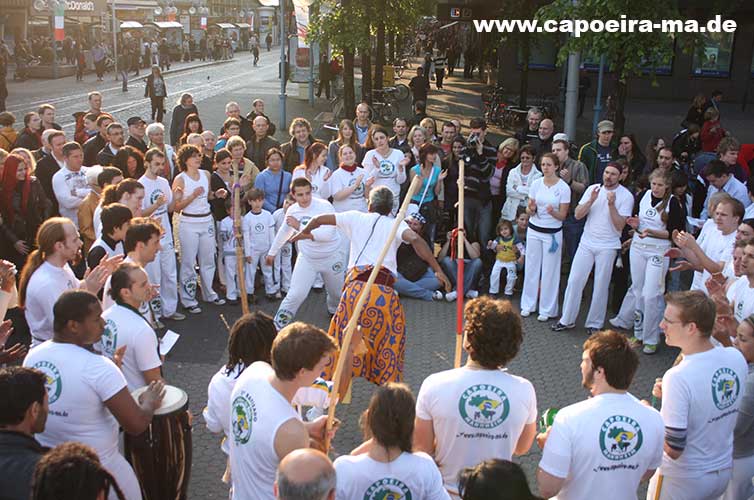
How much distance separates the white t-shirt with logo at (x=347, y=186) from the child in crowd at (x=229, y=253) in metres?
1.33

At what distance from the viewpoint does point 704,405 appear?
4.01 metres

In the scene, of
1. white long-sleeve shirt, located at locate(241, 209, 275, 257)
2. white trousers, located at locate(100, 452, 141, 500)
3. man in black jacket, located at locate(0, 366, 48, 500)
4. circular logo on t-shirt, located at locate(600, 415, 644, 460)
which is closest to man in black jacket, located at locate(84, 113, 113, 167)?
white long-sleeve shirt, located at locate(241, 209, 275, 257)

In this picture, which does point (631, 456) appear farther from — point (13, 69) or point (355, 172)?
point (13, 69)

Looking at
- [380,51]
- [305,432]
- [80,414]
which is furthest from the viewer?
[380,51]

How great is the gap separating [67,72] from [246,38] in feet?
106

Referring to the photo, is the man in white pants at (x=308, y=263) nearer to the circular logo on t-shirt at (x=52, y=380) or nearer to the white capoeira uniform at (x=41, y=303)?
the white capoeira uniform at (x=41, y=303)

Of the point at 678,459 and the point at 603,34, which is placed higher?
the point at 603,34

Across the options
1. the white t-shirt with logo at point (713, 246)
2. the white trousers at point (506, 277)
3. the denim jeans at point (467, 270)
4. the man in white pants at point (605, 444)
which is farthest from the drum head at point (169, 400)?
the white trousers at point (506, 277)

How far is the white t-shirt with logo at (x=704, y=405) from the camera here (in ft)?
13.1

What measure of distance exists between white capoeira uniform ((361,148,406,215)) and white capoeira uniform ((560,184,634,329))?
8.43 feet

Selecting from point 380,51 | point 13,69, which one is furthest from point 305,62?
point 13,69

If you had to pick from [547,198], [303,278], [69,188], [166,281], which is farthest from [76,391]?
[547,198]

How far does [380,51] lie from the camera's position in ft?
80.0

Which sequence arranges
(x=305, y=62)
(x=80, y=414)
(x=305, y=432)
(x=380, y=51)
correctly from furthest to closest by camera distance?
1. (x=305, y=62)
2. (x=380, y=51)
3. (x=80, y=414)
4. (x=305, y=432)
